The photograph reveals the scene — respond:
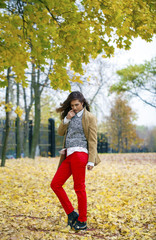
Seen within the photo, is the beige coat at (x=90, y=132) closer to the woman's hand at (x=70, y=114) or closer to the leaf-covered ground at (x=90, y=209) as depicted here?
the woman's hand at (x=70, y=114)

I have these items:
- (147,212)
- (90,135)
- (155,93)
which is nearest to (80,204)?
(90,135)

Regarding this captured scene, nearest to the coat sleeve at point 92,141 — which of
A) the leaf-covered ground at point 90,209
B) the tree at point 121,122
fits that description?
the leaf-covered ground at point 90,209

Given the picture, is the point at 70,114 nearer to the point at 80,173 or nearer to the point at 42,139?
the point at 80,173

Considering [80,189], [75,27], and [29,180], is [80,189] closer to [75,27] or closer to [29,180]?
[75,27]

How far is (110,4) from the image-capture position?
389cm

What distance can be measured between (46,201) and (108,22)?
346 cm

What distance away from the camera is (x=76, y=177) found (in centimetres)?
323

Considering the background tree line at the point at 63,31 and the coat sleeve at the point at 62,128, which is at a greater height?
the background tree line at the point at 63,31

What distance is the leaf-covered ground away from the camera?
10.9 ft

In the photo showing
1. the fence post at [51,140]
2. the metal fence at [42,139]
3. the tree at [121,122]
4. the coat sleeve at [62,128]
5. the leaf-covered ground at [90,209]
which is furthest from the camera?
the tree at [121,122]

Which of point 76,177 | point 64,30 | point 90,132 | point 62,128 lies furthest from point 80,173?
point 64,30

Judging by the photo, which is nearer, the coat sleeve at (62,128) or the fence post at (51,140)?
the coat sleeve at (62,128)

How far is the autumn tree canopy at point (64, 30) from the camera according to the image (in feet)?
11.8

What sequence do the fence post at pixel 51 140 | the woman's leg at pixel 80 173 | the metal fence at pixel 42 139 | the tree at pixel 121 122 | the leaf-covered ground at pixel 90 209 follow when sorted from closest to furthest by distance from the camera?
1. the woman's leg at pixel 80 173
2. the leaf-covered ground at pixel 90 209
3. the metal fence at pixel 42 139
4. the fence post at pixel 51 140
5. the tree at pixel 121 122
